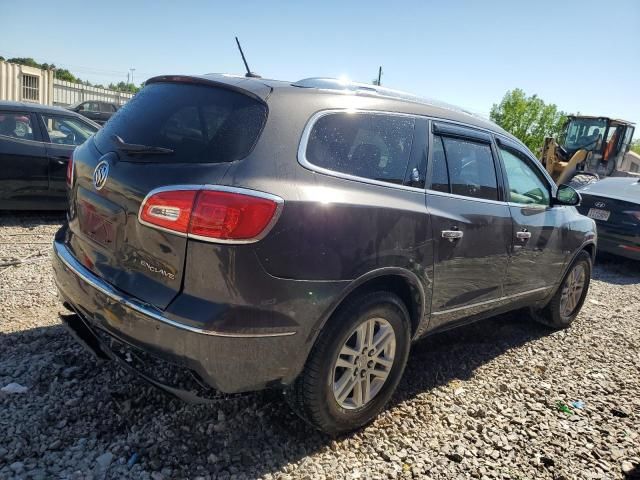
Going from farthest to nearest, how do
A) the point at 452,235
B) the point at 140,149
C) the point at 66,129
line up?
the point at 66,129 → the point at 452,235 → the point at 140,149

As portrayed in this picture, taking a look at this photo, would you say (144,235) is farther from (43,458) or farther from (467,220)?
(467,220)

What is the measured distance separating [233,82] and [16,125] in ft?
16.8

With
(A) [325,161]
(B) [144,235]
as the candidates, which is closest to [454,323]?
(A) [325,161]

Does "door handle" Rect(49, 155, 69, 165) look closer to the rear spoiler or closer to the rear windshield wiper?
the rear spoiler

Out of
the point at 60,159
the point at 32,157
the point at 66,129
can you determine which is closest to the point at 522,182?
the point at 60,159

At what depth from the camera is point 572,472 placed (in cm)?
275

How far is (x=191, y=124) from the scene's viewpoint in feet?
7.99

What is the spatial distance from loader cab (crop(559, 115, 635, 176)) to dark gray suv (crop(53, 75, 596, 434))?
15.2m

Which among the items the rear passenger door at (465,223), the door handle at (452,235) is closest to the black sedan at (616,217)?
the rear passenger door at (465,223)

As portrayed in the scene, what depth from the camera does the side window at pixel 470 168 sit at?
10.4ft

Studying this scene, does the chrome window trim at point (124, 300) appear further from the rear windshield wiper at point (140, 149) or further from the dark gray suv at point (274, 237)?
the rear windshield wiper at point (140, 149)

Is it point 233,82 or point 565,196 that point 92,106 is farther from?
point 233,82

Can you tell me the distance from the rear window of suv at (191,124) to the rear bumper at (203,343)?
0.68m

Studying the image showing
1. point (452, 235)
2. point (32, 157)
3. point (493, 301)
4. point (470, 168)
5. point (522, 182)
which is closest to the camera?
point (452, 235)
